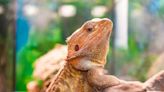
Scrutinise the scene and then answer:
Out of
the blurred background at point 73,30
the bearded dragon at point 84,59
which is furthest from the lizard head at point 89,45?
the blurred background at point 73,30

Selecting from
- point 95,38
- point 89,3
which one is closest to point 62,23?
point 89,3

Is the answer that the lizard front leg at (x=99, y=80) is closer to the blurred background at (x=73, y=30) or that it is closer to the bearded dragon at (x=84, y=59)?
the bearded dragon at (x=84, y=59)

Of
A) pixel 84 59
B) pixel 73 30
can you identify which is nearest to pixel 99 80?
pixel 84 59

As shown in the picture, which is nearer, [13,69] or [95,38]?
[95,38]

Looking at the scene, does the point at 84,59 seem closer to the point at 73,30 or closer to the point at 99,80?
the point at 99,80

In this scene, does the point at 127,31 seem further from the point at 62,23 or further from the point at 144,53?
the point at 62,23

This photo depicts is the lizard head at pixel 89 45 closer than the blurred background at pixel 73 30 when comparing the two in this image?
Yes

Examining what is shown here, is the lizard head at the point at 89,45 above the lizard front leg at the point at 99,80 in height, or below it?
above
